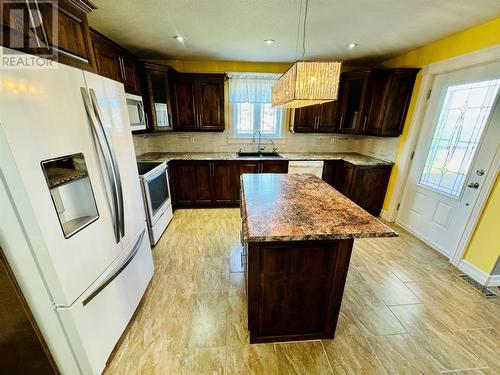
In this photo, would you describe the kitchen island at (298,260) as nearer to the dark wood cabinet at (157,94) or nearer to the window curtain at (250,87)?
the dark wood cabinet at (157,94)

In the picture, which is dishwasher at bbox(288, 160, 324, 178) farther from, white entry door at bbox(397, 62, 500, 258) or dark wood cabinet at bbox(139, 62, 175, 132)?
dark wood cabinet at bbox(139, 62, 175, 132)

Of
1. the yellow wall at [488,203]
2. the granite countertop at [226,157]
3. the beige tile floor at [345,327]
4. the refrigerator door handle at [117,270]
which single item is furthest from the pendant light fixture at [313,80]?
the granite countertop at [226,157]

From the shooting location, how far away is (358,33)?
2.28m

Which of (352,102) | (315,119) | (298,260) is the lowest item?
(298,260)

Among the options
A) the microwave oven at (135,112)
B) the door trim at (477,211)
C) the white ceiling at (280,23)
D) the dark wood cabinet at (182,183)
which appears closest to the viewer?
the white ceiling at (280,23)

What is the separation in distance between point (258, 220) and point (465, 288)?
234 centimetres

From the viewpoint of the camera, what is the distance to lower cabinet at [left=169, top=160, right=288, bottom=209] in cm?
345

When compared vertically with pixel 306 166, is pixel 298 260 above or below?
below

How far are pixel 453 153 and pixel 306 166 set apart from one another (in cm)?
183

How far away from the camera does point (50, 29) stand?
1109mm

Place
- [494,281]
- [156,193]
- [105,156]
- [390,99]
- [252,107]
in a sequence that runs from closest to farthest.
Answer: [105,156], [494,281], [156,193], [390,99], [252,107]

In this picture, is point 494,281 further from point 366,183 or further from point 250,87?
point 250,87

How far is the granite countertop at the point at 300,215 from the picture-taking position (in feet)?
3.74

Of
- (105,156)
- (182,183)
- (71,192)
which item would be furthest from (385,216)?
(71,192)
